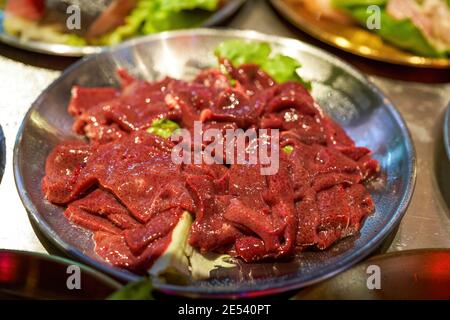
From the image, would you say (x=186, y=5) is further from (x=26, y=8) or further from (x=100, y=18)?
(x=26, y=8)

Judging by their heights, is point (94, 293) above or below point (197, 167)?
below

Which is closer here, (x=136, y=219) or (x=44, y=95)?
(x=136, y=219)

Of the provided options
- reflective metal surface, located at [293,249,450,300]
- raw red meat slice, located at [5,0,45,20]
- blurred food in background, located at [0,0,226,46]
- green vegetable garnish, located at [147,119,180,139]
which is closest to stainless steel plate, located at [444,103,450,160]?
reflective metal surface, located at [293,249,450,300]

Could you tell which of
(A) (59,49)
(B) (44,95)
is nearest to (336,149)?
(B) (44,95)

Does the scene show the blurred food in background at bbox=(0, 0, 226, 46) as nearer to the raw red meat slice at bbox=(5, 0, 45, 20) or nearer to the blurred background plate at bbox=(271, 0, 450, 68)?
the raw red meat slice at bbox=(5, 0, 45, 20)

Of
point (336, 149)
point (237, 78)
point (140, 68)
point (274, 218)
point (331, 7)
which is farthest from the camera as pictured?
point (331, 7)

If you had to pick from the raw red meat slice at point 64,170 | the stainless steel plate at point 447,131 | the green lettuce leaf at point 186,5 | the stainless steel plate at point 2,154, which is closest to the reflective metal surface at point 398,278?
the stainless steel plate at point 447,131
